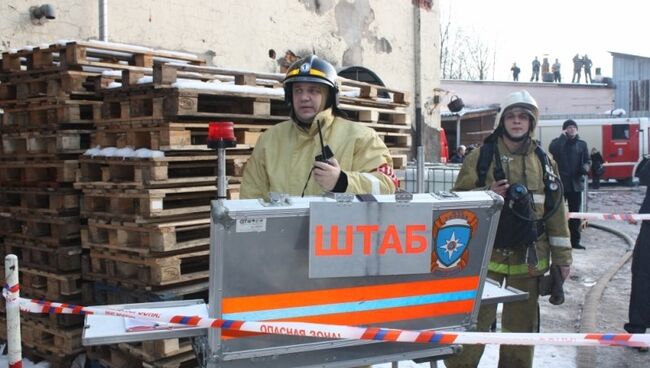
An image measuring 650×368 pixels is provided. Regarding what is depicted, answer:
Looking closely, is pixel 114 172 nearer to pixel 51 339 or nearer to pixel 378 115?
pixel 51 339

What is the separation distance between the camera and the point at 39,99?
5398mm

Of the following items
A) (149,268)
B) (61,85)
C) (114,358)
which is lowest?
(114,358)

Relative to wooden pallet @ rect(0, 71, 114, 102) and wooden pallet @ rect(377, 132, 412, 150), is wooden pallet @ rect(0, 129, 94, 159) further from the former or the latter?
wooden pallet @ rect(377, 132, 412, 150)

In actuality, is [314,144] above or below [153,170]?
above

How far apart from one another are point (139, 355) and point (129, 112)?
1.90m

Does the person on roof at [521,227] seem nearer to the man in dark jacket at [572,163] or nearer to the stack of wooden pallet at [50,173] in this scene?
the stack of wooden pallet at [50,173]

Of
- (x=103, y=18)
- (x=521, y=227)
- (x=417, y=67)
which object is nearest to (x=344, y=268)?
(x=521, y=227)

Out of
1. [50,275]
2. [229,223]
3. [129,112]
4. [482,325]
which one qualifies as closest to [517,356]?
[482,325]

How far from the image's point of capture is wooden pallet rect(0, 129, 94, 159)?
522cm

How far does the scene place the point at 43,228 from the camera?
5.48m

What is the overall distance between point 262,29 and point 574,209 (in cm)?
624

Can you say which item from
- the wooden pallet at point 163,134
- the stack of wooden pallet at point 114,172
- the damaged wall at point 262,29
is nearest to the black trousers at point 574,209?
the damaged wall at point 262,29

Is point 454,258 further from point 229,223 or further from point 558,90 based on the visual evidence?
point 558,90

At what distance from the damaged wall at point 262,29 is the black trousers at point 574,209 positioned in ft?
17.2
